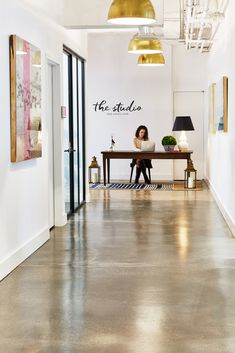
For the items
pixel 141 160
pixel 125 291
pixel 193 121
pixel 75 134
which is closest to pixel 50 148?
pixel 75 134

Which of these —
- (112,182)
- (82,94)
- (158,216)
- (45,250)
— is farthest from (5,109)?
(112,182)

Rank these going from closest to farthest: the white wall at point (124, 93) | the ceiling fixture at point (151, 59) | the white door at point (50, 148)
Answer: the white door at point (50, 148) → the ceiling fixture at point (151, 59) → the white wall at point (124, 93)

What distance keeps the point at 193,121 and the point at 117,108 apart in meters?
1.94

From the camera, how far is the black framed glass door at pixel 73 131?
9.67 metres

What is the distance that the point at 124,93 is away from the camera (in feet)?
52.1

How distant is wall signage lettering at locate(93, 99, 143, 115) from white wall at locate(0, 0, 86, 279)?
293 inches

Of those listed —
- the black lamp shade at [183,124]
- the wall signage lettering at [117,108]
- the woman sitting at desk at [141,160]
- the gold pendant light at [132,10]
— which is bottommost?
the woman sitting at desk at [141,160]

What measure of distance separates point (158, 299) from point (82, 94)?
6.79 m

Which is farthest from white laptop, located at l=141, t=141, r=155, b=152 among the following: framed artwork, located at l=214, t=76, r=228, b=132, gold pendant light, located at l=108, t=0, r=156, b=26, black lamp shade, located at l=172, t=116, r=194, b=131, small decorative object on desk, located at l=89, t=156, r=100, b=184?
gold pendant light, located at l=108, t=0, r=156, b=26

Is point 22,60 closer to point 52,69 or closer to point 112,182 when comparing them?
point 52,69

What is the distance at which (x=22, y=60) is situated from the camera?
21.2 feet

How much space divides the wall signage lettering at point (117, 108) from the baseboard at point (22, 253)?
330 inches

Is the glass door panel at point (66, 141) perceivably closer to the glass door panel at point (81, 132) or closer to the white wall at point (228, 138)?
the glass door panel at point (81, 132)

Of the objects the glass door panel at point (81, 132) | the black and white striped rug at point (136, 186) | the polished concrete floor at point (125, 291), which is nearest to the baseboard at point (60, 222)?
the polished concrete floor at point (125, 291)
